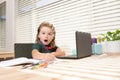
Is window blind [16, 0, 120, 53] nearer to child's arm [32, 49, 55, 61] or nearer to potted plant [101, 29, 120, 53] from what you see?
potted plant [101, 29, 120, 53]

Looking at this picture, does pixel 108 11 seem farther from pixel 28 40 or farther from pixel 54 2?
pixel 28 40

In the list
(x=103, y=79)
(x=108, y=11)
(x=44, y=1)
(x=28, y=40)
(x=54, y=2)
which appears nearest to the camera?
(x=103, y=79)

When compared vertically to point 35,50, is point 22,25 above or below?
above

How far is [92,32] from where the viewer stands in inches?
73.3

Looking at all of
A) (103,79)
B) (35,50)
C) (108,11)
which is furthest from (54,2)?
(103,79)

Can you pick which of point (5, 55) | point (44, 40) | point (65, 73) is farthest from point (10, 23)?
point (65, 73)

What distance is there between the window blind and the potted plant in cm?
13

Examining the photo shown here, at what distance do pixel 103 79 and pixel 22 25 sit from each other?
2.50 metres

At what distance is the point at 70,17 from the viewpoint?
207 cm

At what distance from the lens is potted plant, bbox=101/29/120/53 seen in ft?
4.97

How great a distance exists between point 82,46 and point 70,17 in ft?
2.34

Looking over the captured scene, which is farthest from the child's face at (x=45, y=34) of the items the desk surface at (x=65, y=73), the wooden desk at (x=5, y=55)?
the wooden desk at (x=5, y=55)

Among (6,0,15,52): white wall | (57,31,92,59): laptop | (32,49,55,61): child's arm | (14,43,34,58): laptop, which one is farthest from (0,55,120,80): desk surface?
(6,0,15,52): white wall

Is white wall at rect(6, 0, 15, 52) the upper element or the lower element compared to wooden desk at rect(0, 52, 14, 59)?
upper
